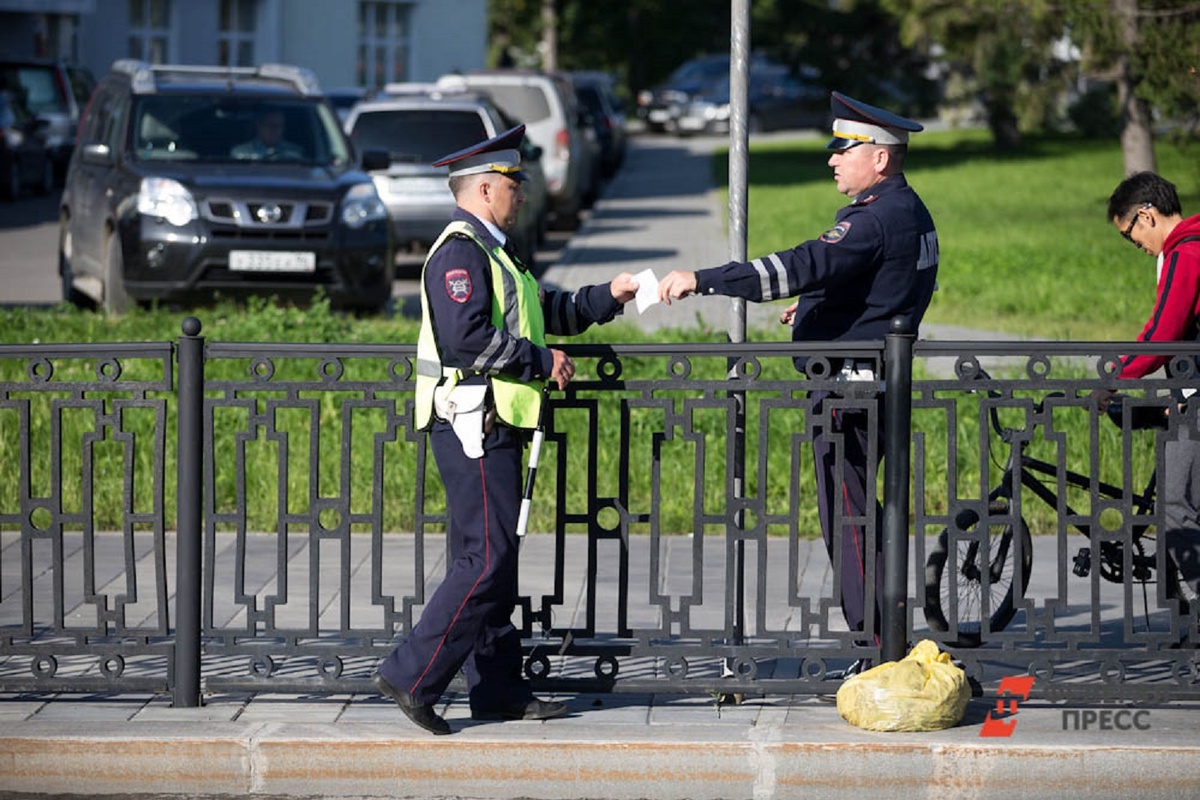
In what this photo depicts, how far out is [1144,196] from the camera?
20.5ft

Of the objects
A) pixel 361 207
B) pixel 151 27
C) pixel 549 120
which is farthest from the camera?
pixel 151 27

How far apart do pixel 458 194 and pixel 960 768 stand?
2.23 meters

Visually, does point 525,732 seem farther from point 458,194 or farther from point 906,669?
point 458,194

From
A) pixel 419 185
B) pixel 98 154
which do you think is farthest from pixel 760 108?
pixel 98 154

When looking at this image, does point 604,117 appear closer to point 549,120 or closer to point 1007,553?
point 549,120

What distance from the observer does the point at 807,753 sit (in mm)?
5398

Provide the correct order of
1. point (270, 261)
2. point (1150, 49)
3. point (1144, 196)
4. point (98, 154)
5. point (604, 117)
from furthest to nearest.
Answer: point (604, 117) → point (1150, 49) → point (98, 154) → point (270, 261) → point (1144, 196)

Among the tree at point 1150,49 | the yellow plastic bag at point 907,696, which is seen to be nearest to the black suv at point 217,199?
the yellow plastic bag at point 907,696

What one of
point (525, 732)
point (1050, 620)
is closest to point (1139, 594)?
point (1050, 620)

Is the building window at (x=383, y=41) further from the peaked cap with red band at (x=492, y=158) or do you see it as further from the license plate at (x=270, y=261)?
the peaked cap with red band at (x=492, y=158)

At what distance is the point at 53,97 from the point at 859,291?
29631 millimetres

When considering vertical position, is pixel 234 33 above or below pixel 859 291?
above

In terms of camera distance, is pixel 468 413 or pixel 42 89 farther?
pixel 42 89

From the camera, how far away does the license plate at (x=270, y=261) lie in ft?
46.5
